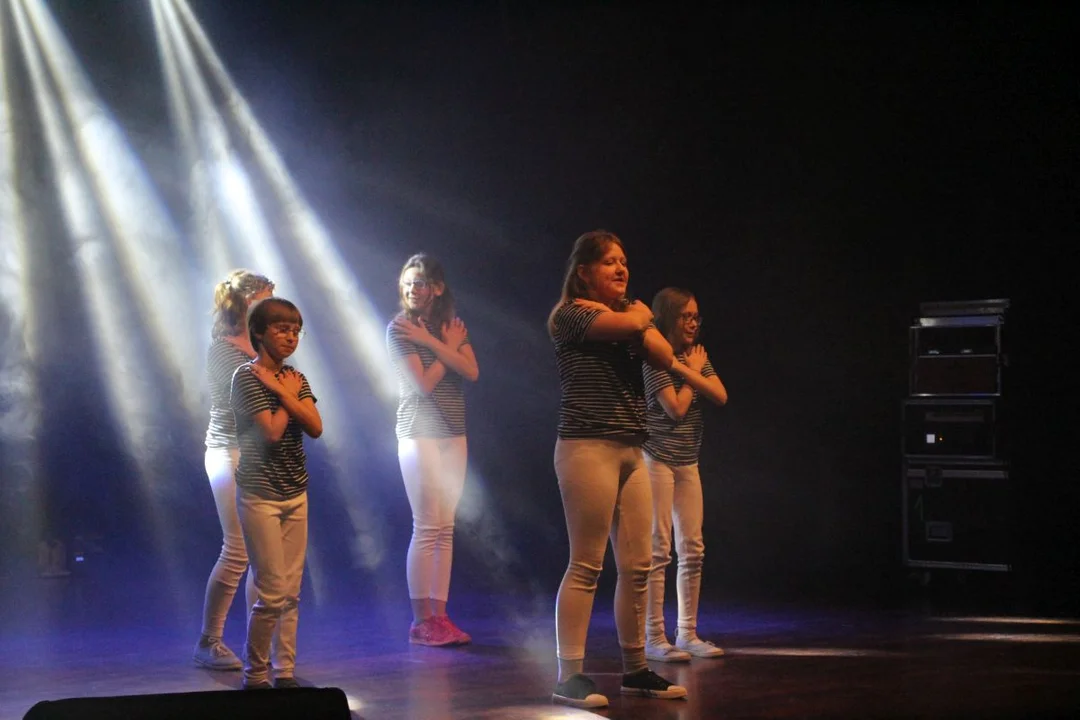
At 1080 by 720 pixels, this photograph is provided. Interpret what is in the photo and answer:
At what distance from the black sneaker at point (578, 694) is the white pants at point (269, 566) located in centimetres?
88

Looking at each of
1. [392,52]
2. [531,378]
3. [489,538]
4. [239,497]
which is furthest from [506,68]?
[239,497]

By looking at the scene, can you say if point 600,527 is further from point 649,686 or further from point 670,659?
point 670,659

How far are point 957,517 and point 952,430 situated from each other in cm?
50

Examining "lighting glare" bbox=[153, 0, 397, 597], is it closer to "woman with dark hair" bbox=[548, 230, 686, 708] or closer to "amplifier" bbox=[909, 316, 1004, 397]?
"woman with dark hair" bbox=[548, 230, 686, 708]

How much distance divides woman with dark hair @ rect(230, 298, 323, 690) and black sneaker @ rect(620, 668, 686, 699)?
43.0 inches

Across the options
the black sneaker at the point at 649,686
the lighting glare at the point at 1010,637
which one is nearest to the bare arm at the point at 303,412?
the black sneaker at the point at 649,686

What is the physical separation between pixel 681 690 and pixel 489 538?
3.27 meters

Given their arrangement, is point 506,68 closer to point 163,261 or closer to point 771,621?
point 163,261

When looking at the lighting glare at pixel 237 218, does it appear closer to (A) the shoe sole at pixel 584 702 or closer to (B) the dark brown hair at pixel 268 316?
Result: (B) the dark brown hair at pixel 268 316

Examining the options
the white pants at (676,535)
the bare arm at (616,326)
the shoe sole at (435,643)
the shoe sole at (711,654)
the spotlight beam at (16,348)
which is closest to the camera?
the bare arm at (616,326)

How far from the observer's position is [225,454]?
4195 millimetres

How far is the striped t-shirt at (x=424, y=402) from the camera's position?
475 centimetres

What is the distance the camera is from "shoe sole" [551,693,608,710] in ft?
11.3

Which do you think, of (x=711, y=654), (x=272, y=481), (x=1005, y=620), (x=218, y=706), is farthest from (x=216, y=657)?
(x=1005, y=620)
